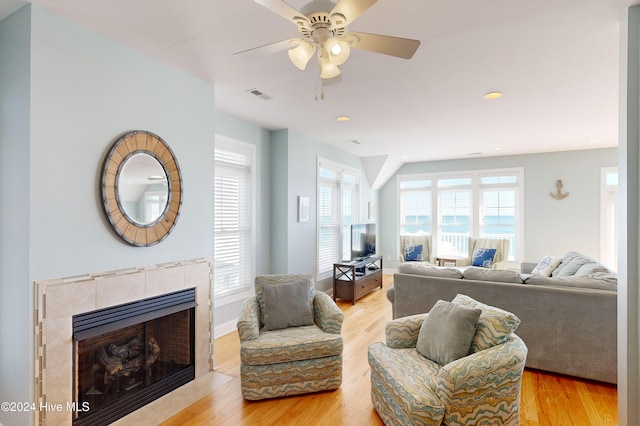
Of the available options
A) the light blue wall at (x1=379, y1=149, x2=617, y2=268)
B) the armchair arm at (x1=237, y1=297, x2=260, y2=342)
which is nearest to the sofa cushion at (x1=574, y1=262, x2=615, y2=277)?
the armchair arm at (x1=237, y1=297, x2=260, y2=342)

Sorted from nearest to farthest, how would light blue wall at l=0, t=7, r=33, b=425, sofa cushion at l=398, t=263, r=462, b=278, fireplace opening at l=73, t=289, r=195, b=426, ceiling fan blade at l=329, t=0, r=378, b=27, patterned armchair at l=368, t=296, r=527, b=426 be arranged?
ceiling fan blade at l=329, t=0, r=378, b=27, patterned armchair at l=368, t=296, r=527, b=426, light blue wall at l=0, t=7, r=33, b=425, fireplace opening at l=73, t=289, r=195, b=426, sofa cushion at l=398, t=263, r=462, b=278

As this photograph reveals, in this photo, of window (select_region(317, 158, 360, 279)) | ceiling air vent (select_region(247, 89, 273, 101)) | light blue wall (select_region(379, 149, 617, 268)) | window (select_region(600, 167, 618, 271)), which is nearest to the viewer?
ceiling air vent (select_region(247, 89, 273, 101))

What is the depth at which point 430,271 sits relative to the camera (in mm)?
3549

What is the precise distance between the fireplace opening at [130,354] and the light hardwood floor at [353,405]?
0.36 metres

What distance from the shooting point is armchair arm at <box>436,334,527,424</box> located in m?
1.84

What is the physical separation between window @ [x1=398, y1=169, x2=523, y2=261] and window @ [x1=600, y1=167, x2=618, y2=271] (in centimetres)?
130

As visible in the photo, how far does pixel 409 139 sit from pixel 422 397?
4.34 m

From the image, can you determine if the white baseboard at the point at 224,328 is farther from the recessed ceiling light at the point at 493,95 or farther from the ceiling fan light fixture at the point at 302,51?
the recessed ceiling light at the point at 493,95

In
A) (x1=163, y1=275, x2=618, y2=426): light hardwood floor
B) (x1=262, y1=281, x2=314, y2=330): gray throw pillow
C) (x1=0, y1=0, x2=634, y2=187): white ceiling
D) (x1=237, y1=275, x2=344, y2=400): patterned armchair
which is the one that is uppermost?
(x1=0, y1=0, x2=634, y2=187): white ceiling

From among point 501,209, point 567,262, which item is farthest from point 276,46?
point 501,209

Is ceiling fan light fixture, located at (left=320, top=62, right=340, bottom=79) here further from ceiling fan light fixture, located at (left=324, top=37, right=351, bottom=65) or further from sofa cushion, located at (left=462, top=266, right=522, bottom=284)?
sofa cushion, located at (left=462, top=266, right=522, bottom=284)

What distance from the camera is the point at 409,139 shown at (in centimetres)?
547

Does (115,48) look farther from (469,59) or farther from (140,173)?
(469,59)

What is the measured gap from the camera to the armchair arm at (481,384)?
6.04 ft
